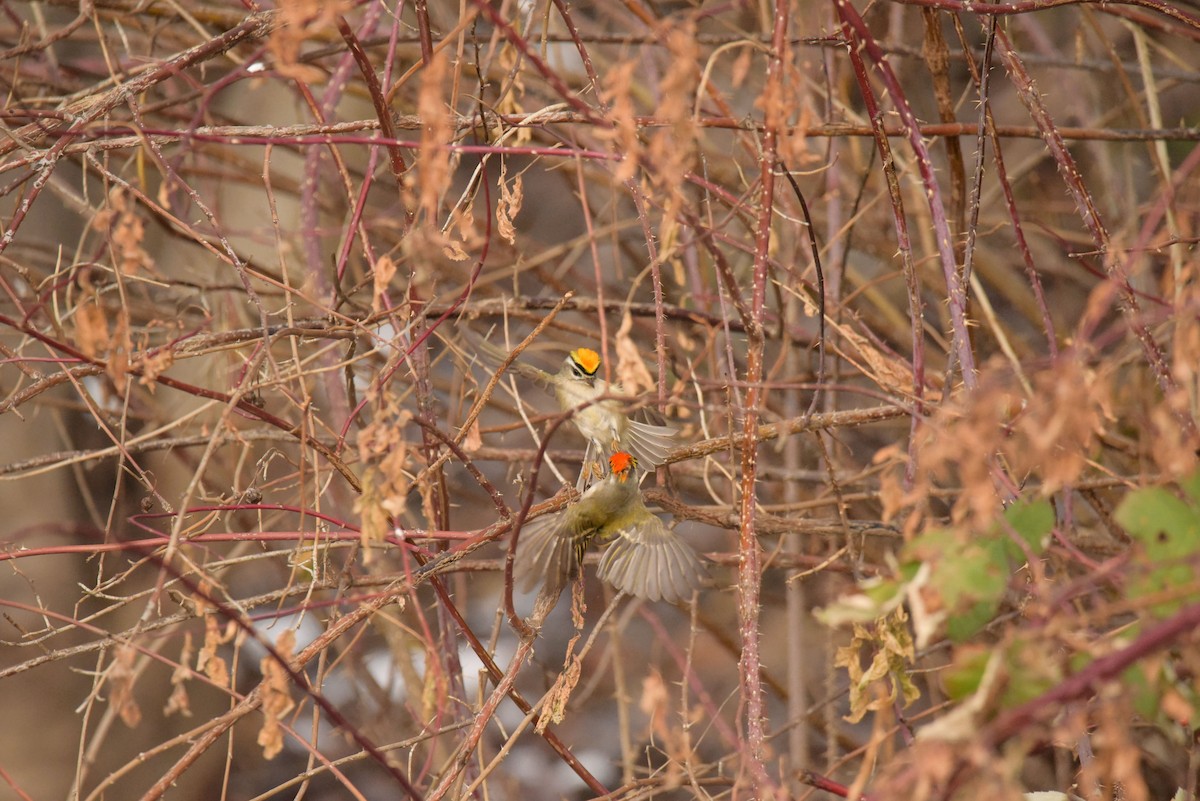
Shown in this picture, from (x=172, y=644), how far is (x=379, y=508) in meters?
3.97

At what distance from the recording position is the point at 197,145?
11.5ft

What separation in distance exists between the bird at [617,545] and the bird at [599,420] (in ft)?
0.18

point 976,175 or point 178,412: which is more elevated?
point 976,175

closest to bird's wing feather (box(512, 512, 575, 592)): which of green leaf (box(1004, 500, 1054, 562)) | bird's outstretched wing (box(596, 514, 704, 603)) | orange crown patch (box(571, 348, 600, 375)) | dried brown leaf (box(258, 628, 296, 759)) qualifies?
bird's outstretched wing (box(596, 514, 704, 603))

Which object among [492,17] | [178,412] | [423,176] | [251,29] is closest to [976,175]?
[492,17]

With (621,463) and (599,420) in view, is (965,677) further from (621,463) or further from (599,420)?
(599,420)

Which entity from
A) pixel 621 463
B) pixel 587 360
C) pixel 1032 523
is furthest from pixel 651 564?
pixel 1032 523

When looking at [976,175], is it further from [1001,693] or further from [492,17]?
[1001,693]

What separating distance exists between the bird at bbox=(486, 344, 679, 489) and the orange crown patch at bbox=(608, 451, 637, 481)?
25 millimetres

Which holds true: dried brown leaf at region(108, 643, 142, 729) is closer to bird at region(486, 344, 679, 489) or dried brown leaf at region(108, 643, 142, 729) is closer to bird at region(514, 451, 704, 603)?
bird at region(514, 451, 704, 603)

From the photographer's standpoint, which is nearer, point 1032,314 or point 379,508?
point 379,508

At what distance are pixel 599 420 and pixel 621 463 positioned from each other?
0.23 meters

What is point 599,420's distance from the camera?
2986 millimetres

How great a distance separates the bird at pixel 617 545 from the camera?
261 centimetres
